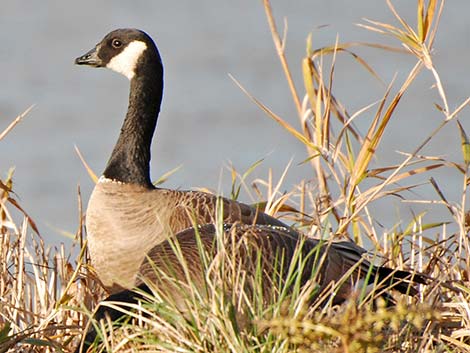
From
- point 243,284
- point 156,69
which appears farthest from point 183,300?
point 156,69

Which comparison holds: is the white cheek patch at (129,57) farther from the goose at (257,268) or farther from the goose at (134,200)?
the goose at (257,268)

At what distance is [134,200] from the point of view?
17.5 ft

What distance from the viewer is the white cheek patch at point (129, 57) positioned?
5.87 meters

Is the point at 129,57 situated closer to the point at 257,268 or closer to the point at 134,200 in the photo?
the point at 134,200

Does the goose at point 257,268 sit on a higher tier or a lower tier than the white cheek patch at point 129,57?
lower

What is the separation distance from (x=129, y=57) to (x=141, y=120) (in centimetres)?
35

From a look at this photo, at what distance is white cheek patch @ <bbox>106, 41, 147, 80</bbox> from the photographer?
587 centimetres

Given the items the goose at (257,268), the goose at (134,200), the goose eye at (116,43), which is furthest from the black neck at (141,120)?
the goose at (257,268)

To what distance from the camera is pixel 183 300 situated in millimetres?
3523

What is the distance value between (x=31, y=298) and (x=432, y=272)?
1734 millimetres

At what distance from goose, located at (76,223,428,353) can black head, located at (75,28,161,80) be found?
1.60m

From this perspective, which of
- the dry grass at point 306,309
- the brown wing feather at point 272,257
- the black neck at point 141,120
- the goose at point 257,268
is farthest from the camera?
the black neck at point 141,120

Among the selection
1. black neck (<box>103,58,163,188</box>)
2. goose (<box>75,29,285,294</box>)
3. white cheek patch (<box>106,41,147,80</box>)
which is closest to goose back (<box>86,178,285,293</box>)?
goose (<box>75,29,285,294</box>)

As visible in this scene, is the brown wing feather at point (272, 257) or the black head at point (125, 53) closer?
the brown wing feather at point (272, 257)
